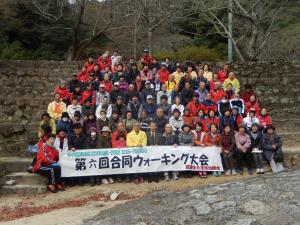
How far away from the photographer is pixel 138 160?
1133 centimetres

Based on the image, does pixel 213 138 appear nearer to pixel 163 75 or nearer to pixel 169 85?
pixel 169 85

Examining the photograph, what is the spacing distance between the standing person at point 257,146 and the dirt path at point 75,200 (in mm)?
723

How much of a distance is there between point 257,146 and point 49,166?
17.0ft

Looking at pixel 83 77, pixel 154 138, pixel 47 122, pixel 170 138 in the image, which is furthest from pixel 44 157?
pixel 83 77

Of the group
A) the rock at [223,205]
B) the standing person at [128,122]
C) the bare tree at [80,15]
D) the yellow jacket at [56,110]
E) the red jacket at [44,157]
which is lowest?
the rock at [223,205]

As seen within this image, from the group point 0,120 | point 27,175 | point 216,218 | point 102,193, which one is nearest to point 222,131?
point 102,193

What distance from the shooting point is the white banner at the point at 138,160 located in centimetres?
1121

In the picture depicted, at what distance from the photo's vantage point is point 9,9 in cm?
2478

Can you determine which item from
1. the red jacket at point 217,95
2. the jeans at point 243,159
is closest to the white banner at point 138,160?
the jeans at point 243,159

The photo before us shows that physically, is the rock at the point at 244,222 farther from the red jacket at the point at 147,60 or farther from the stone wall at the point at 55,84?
the red jacket at the point at 147,60

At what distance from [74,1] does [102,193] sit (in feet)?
57.6

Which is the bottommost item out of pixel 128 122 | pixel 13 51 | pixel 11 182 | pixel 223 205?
pixel 11 182

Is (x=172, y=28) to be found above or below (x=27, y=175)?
above

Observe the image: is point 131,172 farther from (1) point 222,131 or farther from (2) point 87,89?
(2) point 87,89
